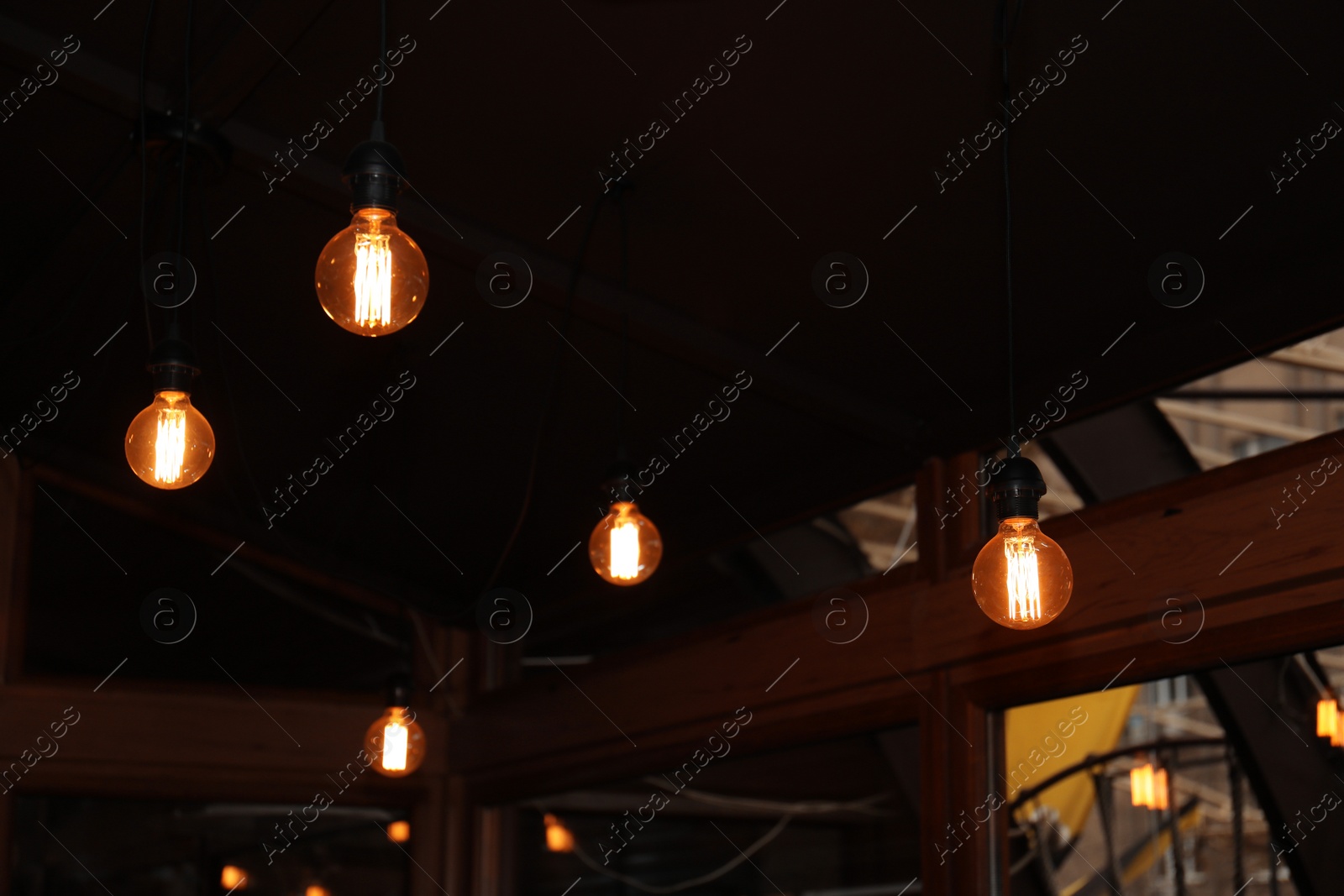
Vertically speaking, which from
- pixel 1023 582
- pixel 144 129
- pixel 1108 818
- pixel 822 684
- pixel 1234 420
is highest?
pixel 144 129

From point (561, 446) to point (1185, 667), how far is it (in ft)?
7.00

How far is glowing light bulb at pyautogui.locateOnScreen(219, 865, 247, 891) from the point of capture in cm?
517

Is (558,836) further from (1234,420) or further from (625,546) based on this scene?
(1234,420)

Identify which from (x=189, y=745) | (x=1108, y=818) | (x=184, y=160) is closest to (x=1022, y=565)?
(x=184, y=160)

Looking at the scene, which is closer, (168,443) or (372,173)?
(372,173)

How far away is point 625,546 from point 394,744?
5.13 feet

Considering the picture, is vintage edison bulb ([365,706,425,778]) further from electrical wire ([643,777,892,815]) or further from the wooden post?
Answer: the wooden post

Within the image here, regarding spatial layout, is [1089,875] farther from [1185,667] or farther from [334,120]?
[334,120]

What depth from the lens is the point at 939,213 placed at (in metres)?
3.07

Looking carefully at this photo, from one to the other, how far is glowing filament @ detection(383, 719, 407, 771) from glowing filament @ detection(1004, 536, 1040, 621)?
98.4 inches

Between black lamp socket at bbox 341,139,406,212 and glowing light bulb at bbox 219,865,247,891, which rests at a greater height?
glowing light bulb at bbox 219,865,247,891

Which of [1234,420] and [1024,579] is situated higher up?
[1234,420]

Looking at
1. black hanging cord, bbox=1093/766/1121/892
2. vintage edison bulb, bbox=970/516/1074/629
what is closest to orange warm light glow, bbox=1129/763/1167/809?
black hanging cord, bbox=1093/766/1121/892

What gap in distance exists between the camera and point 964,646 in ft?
11.9
